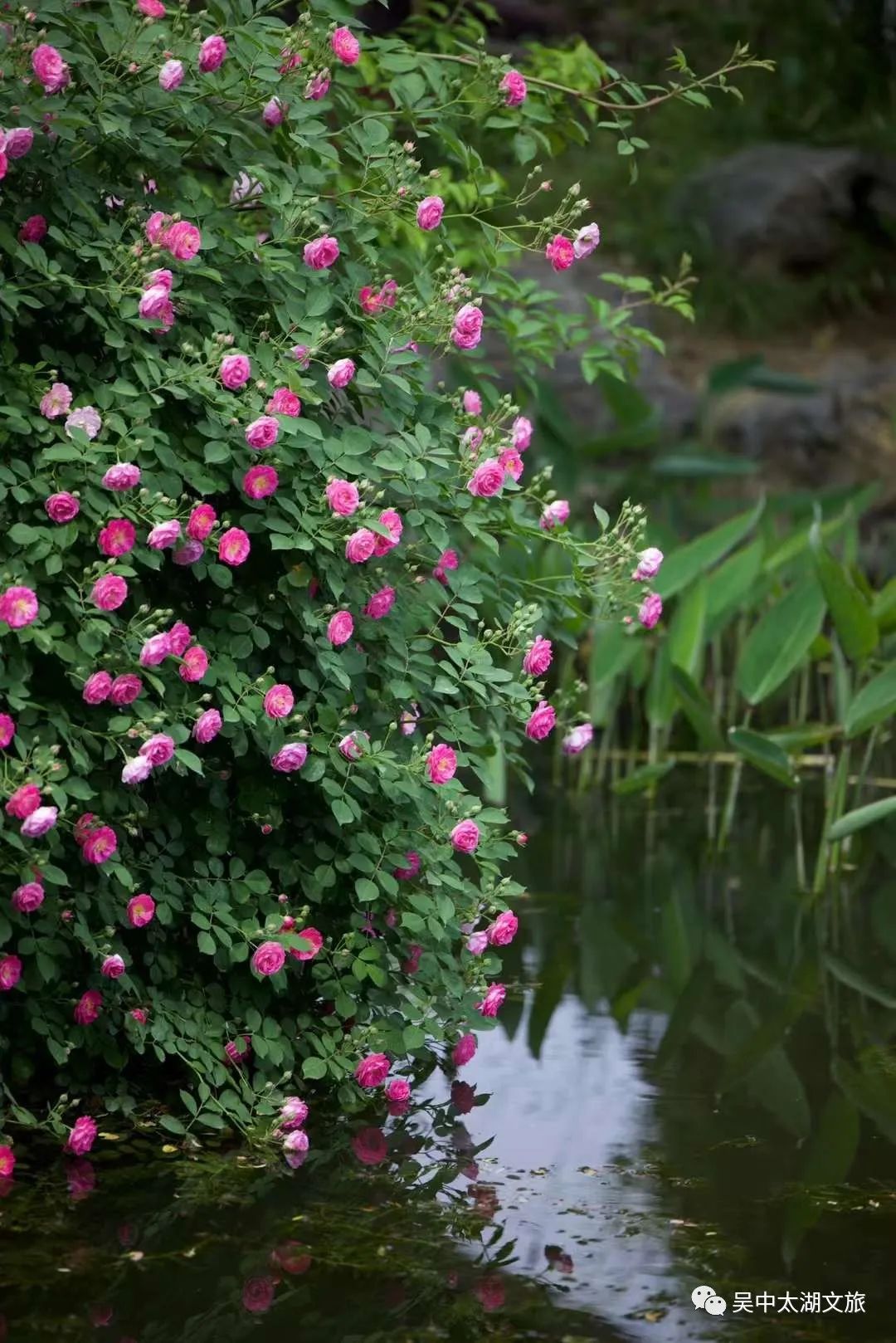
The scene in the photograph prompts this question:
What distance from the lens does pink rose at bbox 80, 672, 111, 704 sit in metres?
2.42

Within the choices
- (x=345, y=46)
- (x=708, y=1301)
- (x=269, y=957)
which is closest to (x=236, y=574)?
(x=269, y=957)

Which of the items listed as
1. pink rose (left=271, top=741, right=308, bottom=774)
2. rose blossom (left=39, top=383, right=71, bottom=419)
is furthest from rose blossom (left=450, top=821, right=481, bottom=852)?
rose blossom (left=39, top=383, right=71, bottom=419)

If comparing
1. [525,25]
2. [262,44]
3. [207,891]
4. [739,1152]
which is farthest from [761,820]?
[525,25]

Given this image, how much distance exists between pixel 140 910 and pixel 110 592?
1.60ft

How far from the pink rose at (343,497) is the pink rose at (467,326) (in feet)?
1.15

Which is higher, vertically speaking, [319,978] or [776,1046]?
[319,978]

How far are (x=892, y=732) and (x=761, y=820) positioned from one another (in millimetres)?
1517

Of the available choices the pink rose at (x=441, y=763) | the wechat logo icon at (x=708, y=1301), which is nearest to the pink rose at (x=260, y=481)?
the pink rose at (x=441, y=763)

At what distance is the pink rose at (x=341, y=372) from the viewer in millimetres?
2615

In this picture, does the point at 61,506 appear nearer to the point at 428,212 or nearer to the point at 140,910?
the point at 140,910

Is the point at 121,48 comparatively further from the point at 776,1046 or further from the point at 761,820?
the point at 761,820

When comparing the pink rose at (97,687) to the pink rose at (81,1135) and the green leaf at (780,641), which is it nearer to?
the pink rose at (81,1135)

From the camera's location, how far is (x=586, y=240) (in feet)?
9.29

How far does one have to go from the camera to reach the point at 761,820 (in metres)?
5.20
